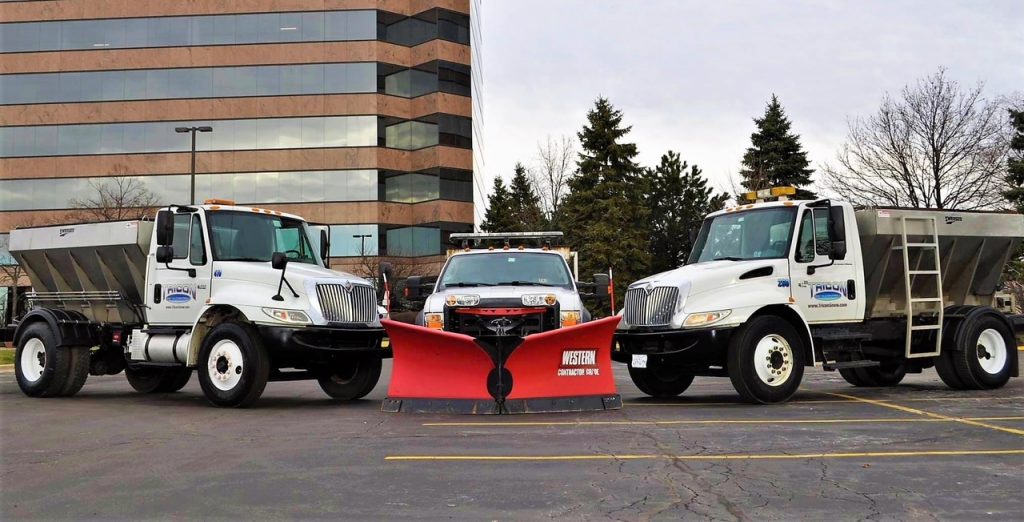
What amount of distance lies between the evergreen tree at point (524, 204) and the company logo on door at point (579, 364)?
48.2m

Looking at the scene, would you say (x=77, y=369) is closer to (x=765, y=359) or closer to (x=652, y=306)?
(x=652, y=306)

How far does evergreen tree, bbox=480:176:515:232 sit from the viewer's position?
69.1 meters

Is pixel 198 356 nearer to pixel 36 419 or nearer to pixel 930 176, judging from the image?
pixel 36 419

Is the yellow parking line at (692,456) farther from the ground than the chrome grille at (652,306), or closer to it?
closer to it

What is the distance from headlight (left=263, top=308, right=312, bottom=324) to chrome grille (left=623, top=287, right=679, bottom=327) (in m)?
4.36

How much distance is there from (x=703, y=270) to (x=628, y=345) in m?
1.41

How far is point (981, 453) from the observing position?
24.8 feet

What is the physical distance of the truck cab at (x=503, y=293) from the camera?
10602 millimetres

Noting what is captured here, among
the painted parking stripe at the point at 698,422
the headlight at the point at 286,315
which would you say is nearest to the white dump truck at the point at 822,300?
the painted parking stripe at the point at 698,422

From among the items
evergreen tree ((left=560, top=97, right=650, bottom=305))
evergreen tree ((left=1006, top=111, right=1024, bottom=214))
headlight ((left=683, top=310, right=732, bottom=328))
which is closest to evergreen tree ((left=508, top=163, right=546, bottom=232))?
evergreen tree ((left=560, top=97, right=650, bottom=305))

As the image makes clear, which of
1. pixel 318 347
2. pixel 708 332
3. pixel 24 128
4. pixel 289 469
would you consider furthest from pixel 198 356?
pixel 24 128

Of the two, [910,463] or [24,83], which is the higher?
[24,83]

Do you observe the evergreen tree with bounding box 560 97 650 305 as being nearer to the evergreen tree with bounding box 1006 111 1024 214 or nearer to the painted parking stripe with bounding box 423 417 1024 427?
the evergreen tree with bounding box 1006 111 1024 214

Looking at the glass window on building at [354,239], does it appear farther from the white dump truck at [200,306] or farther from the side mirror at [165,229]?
the side mirror at [165,229]
